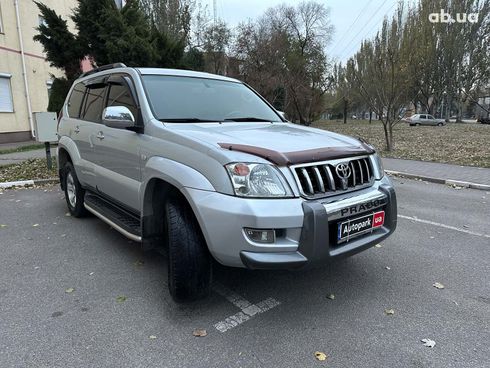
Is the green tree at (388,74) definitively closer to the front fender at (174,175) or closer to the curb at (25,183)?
the curb at (25,183)

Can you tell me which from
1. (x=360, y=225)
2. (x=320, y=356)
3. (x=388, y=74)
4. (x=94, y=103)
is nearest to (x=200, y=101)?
(x=94, y=103)

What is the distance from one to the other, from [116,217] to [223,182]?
73.4 inches

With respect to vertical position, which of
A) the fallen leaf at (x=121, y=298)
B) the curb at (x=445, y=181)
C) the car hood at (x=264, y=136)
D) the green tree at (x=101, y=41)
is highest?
the green tree at (x=101, y=41)

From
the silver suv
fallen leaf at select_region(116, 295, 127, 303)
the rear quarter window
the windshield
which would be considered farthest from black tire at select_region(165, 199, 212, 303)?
the rear quarter window

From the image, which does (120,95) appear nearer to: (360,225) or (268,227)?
(268,227)

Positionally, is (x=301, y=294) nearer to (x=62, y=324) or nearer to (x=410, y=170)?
(x=62, y=324)

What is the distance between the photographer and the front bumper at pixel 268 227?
2.50 metres

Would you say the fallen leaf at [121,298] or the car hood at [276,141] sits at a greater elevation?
the car hood at [276,141]

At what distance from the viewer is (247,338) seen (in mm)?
2664

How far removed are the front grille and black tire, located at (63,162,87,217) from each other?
3.69 metres

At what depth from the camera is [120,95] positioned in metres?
4.04

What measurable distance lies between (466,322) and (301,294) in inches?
49.7

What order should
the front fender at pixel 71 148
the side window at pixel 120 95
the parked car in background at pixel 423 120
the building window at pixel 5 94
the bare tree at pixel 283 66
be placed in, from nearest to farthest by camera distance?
the side window at pixel 120 95 → the front fender at pixel 71 148 → the building window at pixel 5 94 → the bare tree at pixel 283 66 → the parked car in background at pixel 423 120

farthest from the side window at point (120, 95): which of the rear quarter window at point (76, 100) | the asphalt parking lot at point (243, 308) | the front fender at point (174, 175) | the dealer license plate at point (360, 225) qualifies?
the dealer license plate at point (360, 225)
